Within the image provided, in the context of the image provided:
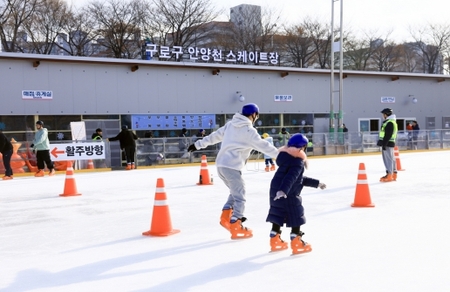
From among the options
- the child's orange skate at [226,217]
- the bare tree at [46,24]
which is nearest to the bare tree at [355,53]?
the bare tree at [46,24]

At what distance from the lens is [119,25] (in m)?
45.3

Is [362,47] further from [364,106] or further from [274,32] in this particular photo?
[364,106]

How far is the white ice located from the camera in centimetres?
467

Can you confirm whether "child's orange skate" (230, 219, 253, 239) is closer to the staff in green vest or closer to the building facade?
the staff in green vest

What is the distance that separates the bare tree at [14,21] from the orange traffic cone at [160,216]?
37.6 metres

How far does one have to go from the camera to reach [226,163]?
643cm

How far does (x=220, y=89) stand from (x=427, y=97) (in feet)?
49.3

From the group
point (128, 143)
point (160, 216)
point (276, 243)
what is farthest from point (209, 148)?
point (276, 243)

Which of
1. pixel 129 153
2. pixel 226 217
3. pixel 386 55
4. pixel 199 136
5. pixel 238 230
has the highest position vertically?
pixel 386 55

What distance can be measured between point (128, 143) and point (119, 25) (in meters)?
28.2

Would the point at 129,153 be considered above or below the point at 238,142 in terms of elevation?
below

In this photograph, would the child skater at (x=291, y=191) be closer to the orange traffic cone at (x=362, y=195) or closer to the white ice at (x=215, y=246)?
the white ice at (x=215, y=246)

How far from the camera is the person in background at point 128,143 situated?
19.3m

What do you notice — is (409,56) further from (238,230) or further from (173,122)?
(238,230)
